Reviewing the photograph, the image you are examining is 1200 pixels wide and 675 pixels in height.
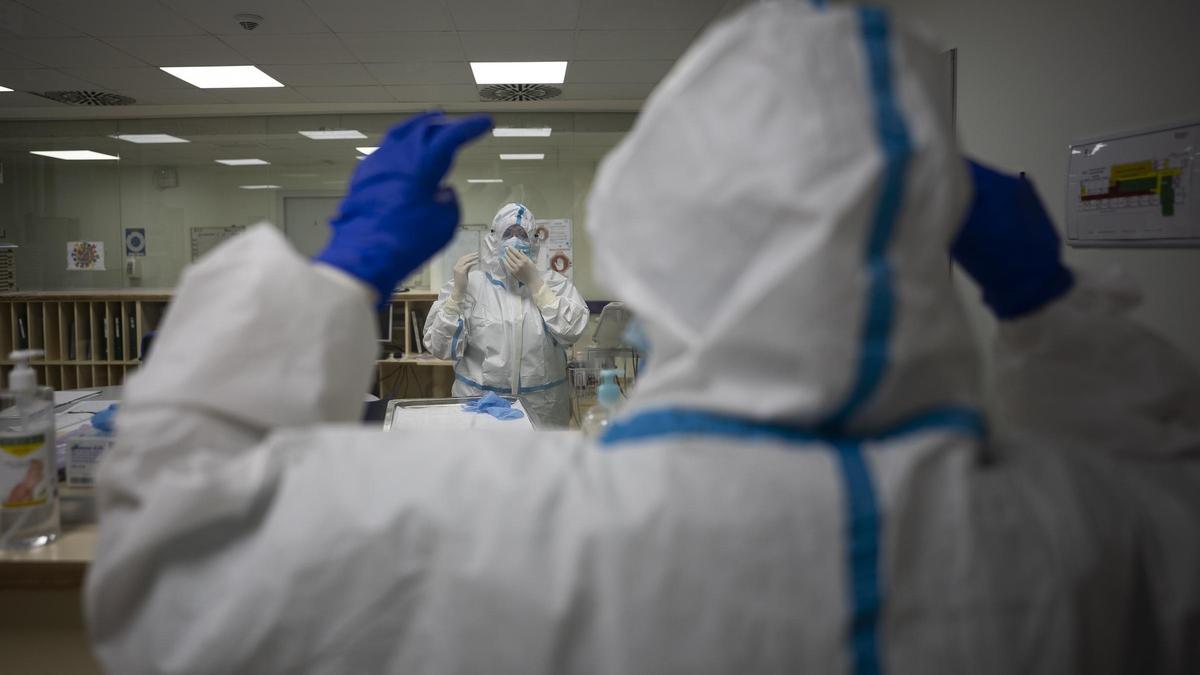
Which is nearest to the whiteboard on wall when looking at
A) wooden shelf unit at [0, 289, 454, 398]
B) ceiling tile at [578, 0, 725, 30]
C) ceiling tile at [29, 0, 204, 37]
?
ceiling tile at [578, 0, 725, 30]

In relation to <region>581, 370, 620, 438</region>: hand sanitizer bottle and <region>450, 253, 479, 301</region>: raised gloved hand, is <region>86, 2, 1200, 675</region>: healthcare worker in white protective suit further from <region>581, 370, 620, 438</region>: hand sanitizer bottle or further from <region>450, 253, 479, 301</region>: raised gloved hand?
<region>450, 253, 479, 301</region>: raised gloved hand

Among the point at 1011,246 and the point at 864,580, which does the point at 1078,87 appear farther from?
the point at 864,580

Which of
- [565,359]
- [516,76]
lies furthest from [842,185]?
[516,76]

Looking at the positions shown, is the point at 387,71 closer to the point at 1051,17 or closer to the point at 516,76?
the point at 516,76

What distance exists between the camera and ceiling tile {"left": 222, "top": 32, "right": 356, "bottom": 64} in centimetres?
382

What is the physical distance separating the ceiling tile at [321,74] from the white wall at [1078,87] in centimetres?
360

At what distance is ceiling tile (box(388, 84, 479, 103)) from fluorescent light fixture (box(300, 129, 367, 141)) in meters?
0.58

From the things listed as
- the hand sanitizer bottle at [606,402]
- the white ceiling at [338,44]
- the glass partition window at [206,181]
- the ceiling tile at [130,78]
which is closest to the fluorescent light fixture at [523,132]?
the glass partition window at [206,181]

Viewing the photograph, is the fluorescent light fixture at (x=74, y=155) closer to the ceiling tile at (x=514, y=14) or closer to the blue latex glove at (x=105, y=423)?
the ceiling tile at (x=514, y=14)

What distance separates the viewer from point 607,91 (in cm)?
514

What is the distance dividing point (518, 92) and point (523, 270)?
267 centimetres

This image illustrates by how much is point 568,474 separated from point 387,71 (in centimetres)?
462

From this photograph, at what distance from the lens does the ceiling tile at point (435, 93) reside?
16.1ft

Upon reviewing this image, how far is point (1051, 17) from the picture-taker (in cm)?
161
